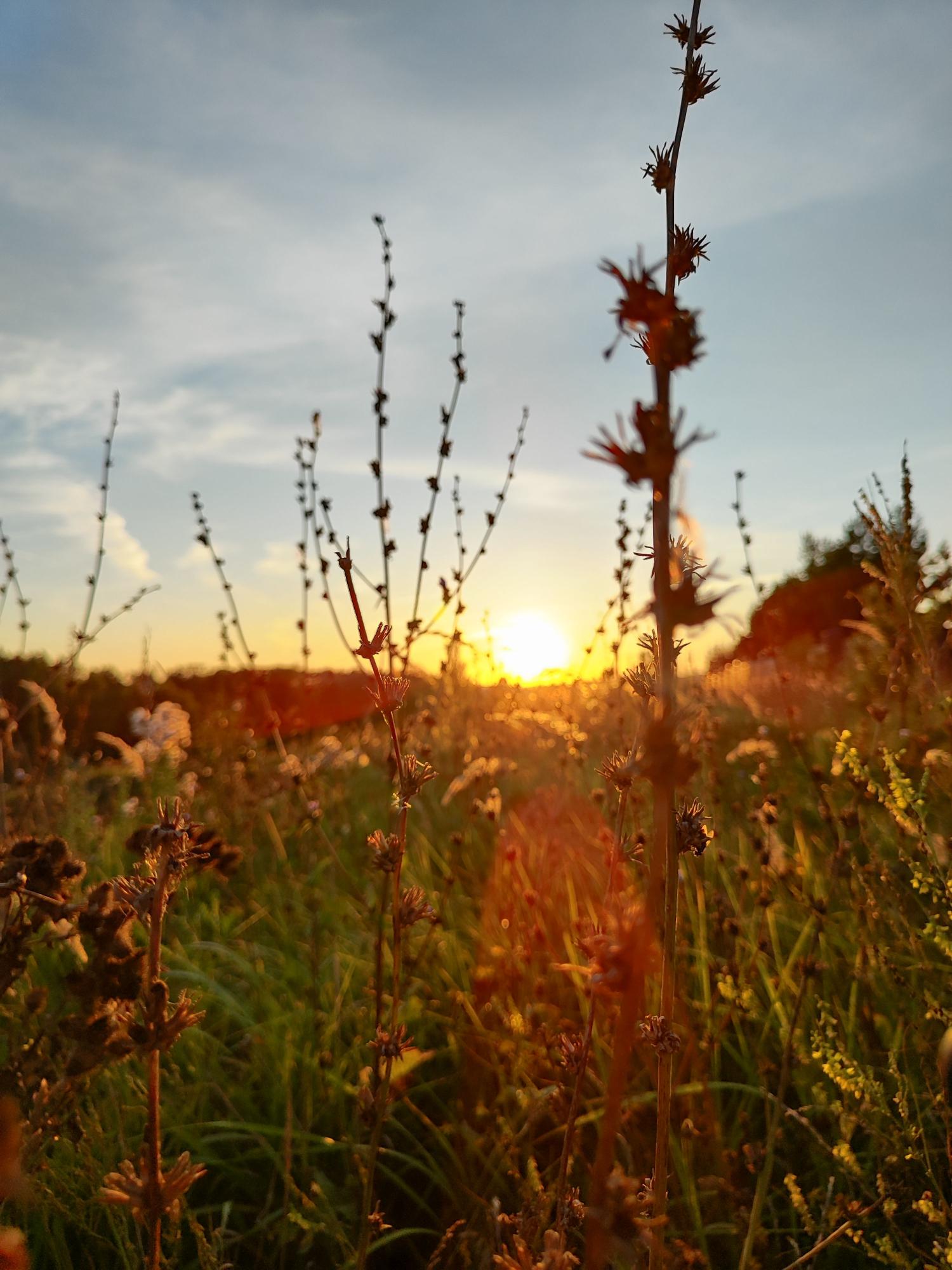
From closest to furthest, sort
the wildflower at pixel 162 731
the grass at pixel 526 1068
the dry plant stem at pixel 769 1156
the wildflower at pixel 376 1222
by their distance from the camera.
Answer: the wildflower at pixel 376 1222 < the dry plant stem at pixel 769 1156 < the grass at pixel 526 1068 < the wildflower at pixel 162 731

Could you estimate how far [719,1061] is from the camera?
2.99 metres

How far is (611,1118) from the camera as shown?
0.71m

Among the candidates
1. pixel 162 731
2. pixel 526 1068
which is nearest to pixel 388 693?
pixel 526 1068

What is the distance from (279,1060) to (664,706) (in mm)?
2682

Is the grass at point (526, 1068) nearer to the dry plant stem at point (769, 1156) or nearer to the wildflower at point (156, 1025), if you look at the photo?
the dry plant stem at point (769, 1156)

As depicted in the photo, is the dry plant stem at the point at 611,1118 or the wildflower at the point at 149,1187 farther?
the wildflower at the point at 149,1187

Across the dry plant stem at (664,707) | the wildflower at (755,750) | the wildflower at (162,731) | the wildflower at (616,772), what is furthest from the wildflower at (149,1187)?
the wildflower at (162,731)

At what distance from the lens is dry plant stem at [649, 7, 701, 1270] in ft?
2.43

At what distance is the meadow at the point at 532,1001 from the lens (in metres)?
1.09

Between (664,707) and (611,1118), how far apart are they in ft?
1.08

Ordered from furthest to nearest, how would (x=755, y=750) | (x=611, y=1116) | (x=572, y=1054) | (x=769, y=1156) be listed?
(x=755, y=750) → (x=769, y=1156) → (x=572, y=1054) → (x=611, y=1116)

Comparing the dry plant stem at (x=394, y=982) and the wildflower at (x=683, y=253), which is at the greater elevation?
the wildflower at (x=683, y=253)

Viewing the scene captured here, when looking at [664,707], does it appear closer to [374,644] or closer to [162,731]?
[374,644]

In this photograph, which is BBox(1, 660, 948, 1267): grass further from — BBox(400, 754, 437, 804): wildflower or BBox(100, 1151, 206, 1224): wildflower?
BBox(100, 1151, 206, 1224): wildflower
